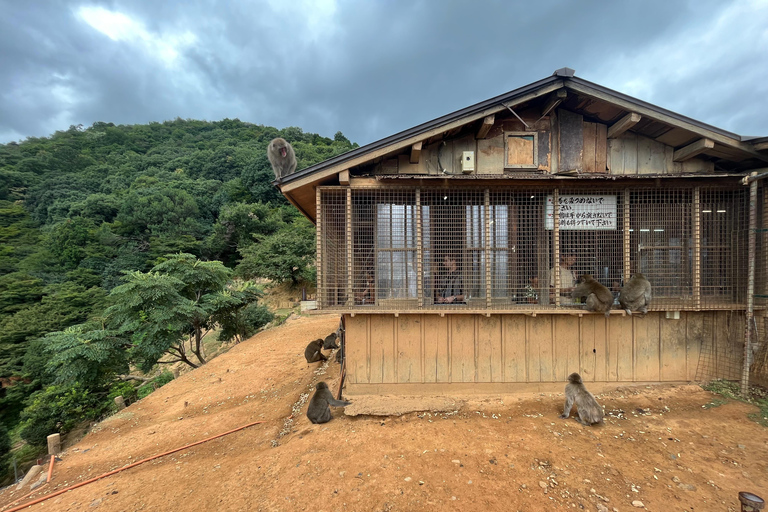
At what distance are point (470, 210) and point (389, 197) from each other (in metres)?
1.62

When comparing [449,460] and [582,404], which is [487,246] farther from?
[449,460]

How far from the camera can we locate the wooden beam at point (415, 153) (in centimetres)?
491

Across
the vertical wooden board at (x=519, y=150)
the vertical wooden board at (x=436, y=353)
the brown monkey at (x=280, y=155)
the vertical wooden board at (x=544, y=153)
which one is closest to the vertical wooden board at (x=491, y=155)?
the vertical wooden board at (x=519, y=150)

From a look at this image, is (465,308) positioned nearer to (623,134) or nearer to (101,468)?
(623,134)

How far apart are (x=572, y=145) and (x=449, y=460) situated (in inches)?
231

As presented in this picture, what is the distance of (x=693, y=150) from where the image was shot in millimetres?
4883

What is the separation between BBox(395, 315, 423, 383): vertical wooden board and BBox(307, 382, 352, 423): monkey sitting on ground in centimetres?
117

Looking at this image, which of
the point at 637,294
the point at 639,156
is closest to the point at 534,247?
the point at 637,294

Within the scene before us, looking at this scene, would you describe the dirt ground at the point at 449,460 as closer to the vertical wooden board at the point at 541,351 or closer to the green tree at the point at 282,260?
the vertical wooden board at the point at 541,351

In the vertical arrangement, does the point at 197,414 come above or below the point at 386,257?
below

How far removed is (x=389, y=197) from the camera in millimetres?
5227

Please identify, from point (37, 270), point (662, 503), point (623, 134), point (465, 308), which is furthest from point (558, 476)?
point (37, 270)

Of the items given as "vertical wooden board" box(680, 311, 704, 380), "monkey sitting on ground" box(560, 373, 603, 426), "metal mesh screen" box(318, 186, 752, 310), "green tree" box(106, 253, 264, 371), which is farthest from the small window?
"green tree" box(106, 253, 264, 371)

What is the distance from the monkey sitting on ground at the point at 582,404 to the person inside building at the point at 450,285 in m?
2.16
